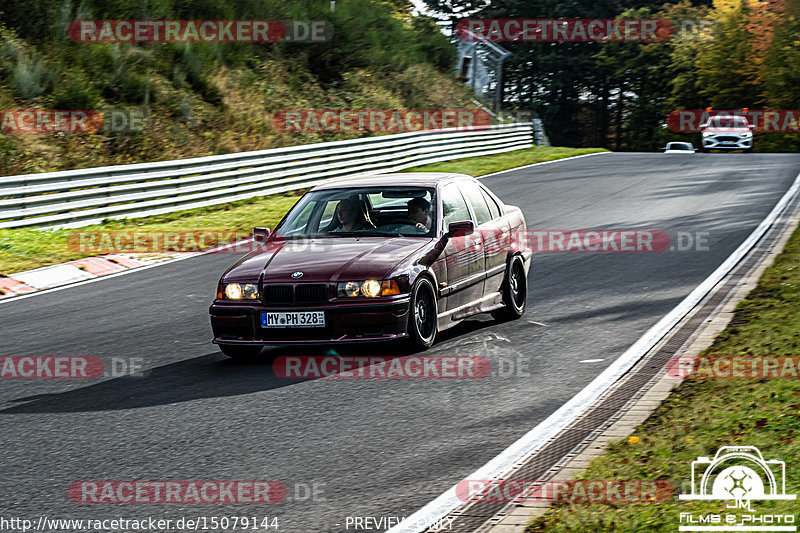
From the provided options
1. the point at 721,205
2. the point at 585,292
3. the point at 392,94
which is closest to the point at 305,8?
the point at 392,94

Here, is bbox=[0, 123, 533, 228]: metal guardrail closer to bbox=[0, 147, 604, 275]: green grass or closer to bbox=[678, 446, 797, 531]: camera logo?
bbox=[0, 147, 604, 275]: green grass

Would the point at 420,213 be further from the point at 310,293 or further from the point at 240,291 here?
the point at 240,291

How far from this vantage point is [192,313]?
1138 cm

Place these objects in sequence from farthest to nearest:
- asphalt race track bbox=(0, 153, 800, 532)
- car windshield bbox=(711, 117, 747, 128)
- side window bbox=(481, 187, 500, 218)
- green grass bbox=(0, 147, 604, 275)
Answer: car windshield bbox=(711, 117, 747, 128) < green grass bbox=(0, 147, 604, 275) < side window bbox=(481, 187, 500, 218) < asphalt race track bbox=(0, 153, 800, 532)

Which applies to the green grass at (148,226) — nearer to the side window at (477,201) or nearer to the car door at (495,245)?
the side window at (477,201)

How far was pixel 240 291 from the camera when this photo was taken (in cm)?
867

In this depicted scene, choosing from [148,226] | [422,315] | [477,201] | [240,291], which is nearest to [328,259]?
[240,291]

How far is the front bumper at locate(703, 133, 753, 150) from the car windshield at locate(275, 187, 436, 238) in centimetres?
3847

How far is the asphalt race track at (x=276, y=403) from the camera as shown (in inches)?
217

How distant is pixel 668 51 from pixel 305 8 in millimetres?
41240

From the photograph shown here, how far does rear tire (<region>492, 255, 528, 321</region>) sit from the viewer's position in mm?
10477

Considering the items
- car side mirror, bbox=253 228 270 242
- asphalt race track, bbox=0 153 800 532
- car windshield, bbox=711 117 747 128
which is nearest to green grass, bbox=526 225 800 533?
asphalt race track, bbox=0 153 800 532

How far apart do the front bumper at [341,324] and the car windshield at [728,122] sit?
4055 centimetres

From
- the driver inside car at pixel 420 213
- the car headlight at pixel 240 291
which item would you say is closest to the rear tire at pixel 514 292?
the driver inside car at pixel 420 213
